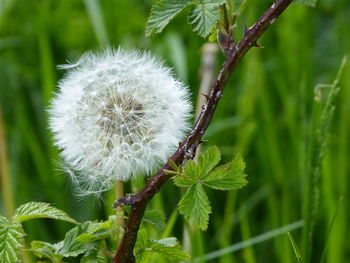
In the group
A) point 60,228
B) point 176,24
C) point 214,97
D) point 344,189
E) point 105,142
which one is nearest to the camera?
point 214,97

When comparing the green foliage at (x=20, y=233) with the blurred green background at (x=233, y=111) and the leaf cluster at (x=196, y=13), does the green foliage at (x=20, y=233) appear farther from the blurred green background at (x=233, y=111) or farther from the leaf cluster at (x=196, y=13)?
the blurred green background at (x=233, y=111)

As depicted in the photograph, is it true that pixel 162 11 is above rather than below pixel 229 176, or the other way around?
above

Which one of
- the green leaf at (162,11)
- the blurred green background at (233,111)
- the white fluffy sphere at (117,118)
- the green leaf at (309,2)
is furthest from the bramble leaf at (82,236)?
the blurred green background at (233,111)

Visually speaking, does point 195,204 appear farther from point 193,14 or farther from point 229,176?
point 193,14

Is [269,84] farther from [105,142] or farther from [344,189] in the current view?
[105,142]

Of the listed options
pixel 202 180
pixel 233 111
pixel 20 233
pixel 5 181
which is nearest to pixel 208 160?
pixel 202 180

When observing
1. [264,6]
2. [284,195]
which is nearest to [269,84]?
[264,6]
